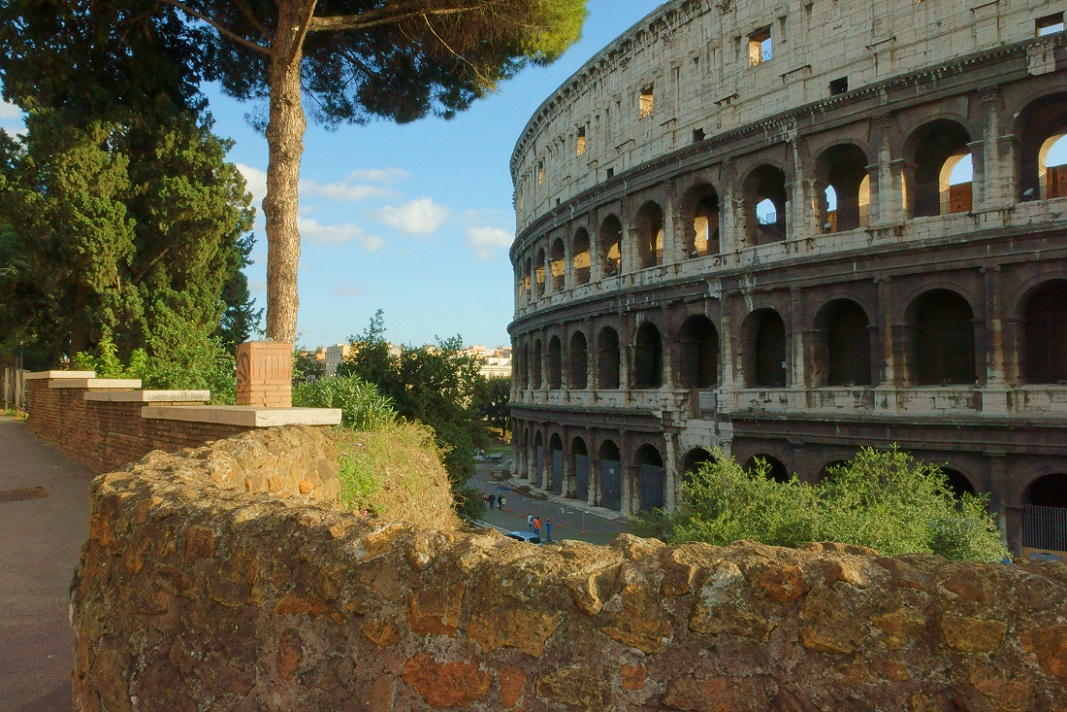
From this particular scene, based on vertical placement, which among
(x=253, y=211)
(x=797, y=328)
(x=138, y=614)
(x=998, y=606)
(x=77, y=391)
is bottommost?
(x=138, y=614)

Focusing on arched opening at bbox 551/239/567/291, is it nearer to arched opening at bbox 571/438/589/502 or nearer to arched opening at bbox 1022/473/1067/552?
arched opening at bbox 571/438/589/502

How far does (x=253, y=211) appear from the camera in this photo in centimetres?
1753

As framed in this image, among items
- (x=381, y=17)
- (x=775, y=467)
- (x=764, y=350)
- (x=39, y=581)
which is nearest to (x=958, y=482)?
(x=775, y=467)

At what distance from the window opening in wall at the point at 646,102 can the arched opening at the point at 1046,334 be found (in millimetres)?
13125

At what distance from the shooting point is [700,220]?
2506 cm

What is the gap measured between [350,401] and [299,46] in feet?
22.1

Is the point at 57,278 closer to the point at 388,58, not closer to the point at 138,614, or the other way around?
the point at 388,58

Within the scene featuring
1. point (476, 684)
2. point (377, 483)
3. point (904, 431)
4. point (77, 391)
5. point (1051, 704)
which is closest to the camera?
point (1051, 704)

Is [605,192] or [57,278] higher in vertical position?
[605,192]

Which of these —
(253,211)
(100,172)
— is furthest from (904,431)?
(100,172)

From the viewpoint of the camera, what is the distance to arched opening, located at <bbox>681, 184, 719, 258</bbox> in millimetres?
22688

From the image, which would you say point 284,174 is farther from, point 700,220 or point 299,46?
point 700,220

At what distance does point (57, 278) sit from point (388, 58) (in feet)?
28.8

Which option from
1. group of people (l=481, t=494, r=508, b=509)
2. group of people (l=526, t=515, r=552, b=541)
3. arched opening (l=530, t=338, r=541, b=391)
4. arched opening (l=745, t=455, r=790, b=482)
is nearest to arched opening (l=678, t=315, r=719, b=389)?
arched opening (l=745, t=455, r=790, b=482)
